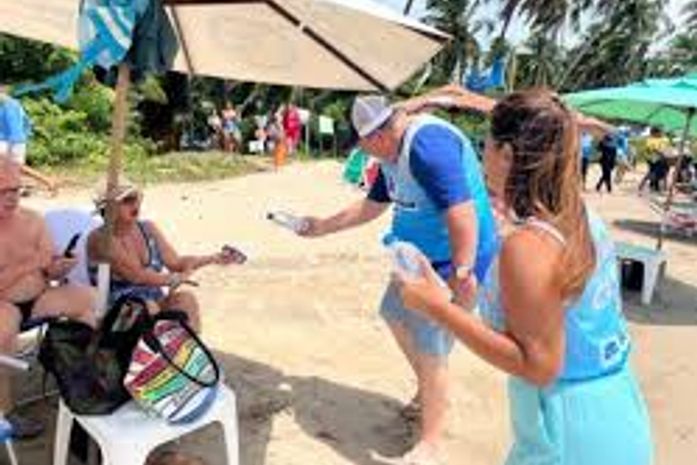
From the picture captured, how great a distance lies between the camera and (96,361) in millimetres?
4008

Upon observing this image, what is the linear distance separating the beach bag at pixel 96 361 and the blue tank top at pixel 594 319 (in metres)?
1.87

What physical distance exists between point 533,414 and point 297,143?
24430 mm

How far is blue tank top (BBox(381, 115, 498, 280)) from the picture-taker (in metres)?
4.59

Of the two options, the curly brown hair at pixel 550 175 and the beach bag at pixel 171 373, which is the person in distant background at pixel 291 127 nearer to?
the beach bag at pixel 171 373

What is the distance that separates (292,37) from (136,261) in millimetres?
1346

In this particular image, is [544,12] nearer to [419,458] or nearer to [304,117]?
[304,117]

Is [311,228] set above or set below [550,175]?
below

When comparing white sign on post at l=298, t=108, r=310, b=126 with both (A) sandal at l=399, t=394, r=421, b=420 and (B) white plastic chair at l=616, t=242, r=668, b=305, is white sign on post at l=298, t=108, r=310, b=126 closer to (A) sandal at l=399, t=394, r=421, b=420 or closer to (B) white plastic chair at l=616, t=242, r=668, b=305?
(B) white plastic chair at l=616, t=242, r=668, b=305

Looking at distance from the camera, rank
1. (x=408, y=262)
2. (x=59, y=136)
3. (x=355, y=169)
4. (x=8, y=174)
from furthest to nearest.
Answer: (x=355, y=169) → (x=59, y=136) → (x=8, y=174) → (x=408, y=262)

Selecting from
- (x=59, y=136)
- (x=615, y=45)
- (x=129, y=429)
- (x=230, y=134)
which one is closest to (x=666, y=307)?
(x=129, y=429)

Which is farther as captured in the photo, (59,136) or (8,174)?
(59,136)

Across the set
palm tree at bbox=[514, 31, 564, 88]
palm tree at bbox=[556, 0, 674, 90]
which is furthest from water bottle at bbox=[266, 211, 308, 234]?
palm tree at bbox=[556, 0, 674, 90]

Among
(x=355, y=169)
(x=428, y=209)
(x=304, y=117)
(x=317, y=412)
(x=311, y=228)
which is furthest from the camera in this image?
(x=304, y=117)

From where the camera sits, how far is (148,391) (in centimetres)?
395
